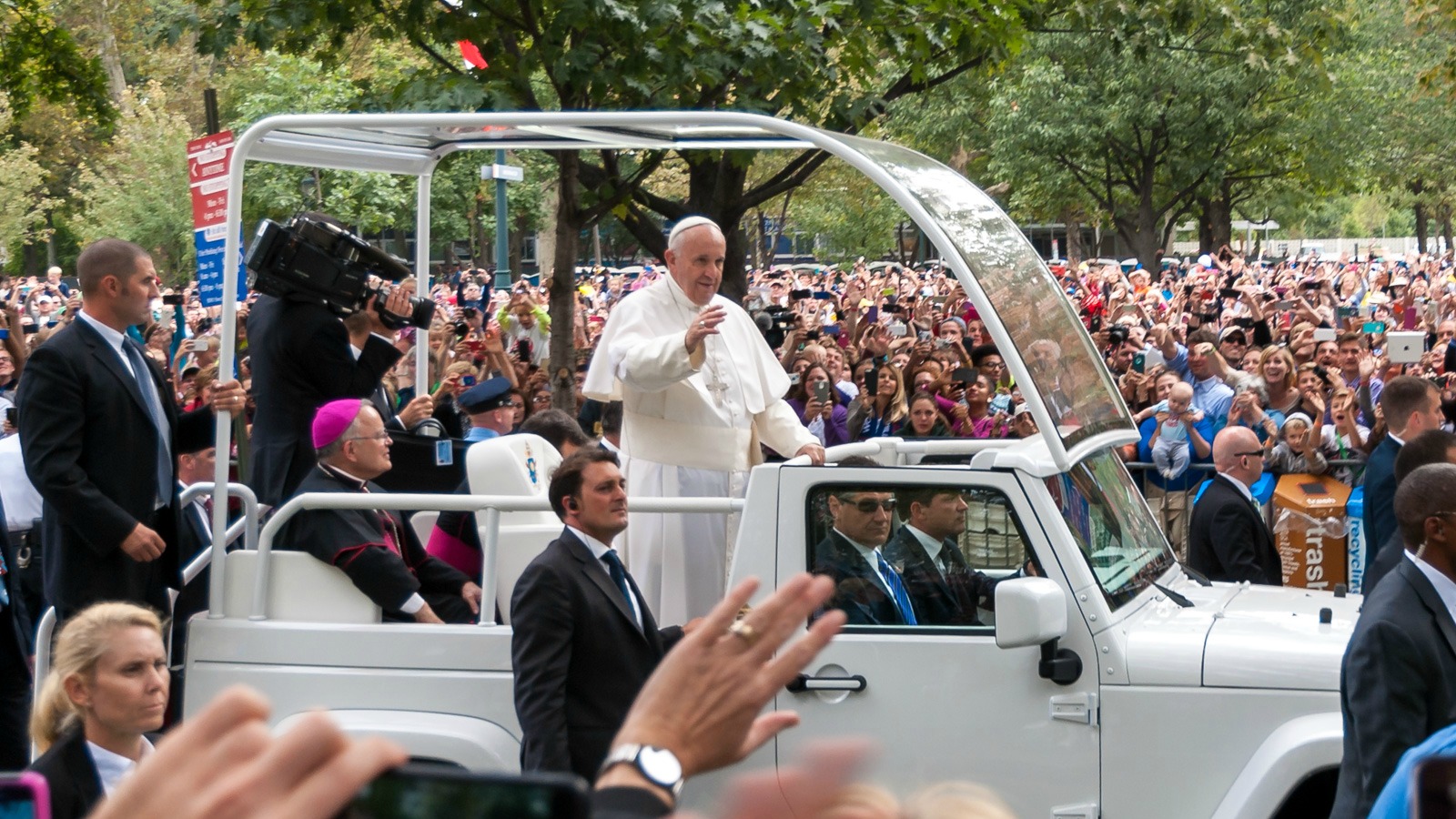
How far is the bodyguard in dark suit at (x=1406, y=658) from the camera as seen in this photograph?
3.79 metres

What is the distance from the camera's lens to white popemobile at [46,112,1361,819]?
4.81 metres

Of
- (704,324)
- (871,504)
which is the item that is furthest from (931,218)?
(871,504)

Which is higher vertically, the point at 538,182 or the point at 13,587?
the point at 538,182

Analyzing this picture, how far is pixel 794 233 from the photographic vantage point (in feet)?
199

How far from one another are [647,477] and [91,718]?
102 inches

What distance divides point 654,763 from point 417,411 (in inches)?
204

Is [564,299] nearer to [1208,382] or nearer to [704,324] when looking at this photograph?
[1208,382]

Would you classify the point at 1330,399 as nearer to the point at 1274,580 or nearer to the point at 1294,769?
the point at 1274,580

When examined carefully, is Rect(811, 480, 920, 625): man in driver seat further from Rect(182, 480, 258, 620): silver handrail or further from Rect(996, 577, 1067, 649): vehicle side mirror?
Rect(182, 480, 258, 620): silver handrail

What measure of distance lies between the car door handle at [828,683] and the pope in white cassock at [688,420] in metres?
0.84

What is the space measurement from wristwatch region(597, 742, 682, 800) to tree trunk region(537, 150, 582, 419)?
26.2 ft

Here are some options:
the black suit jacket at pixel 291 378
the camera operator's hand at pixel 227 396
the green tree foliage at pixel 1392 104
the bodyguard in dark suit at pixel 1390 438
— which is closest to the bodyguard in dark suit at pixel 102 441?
the camera operator's hand at pixel 227 396

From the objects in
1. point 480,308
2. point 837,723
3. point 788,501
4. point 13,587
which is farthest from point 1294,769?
point 480,308

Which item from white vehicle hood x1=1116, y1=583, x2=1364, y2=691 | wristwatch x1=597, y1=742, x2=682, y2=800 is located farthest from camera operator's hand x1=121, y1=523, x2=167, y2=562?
wristwatch x1=597, y1=742, x2=682, y2=800
